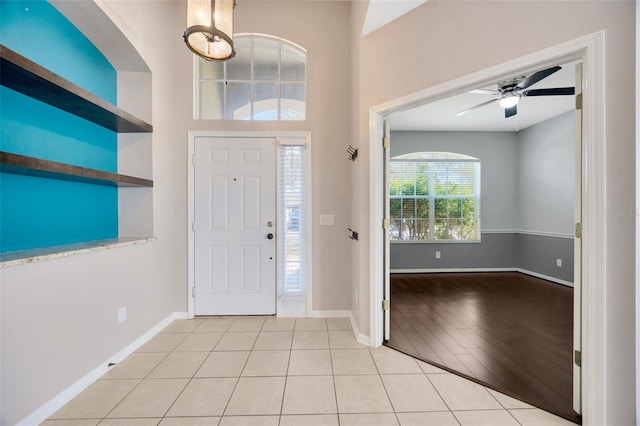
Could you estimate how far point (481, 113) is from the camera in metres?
4.29

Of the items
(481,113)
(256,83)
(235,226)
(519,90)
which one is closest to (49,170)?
(235,226)

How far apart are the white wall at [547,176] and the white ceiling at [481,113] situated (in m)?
0.25

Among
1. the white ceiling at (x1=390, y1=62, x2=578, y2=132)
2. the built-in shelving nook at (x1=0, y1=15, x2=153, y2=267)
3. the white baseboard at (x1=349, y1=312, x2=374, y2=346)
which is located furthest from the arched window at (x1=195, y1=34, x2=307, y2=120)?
the white baseboard at (x1=349, y1=312, x2=374, y2=346)

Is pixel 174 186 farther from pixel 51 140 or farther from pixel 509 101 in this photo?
pixel 509 101

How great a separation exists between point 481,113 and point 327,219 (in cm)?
348

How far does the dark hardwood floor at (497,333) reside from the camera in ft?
6.04

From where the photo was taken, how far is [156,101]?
2.64m

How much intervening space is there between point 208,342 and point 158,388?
0.64m

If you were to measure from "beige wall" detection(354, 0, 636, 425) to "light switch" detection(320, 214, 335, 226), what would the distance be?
150 cm

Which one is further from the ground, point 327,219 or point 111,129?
point 111,129

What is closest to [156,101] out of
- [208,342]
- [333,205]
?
[333,205]

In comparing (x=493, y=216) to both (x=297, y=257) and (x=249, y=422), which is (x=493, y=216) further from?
(x=249, y=422)

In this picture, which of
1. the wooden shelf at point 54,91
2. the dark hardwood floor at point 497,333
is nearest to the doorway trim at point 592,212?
the dark hardwood floor at point 497,333

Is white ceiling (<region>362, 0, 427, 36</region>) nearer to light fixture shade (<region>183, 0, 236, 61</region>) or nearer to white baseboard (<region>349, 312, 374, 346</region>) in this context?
light fixture shade (<region>183, 0, 236, 61</region>)
